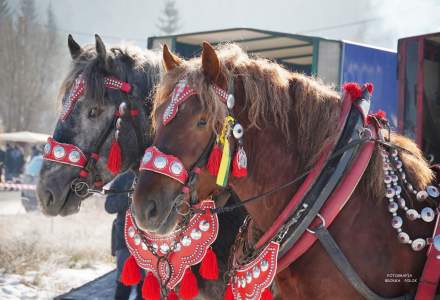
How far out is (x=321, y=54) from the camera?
5.28 m

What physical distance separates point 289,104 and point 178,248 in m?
1.00

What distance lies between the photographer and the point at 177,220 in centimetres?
225

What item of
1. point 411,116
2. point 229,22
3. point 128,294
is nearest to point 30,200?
Result: point 128,294

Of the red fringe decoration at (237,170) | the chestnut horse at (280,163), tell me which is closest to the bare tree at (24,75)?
the chestnut horse at (280,163)

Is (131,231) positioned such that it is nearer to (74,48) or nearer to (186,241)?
(186,241)

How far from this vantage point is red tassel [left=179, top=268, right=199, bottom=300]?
2.81 meters

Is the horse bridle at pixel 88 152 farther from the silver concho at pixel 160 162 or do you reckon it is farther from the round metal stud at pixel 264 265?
the round metal stud at pixel 264 265

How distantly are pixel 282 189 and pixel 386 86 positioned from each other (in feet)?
13.5

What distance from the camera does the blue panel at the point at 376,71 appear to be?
5.41 metres

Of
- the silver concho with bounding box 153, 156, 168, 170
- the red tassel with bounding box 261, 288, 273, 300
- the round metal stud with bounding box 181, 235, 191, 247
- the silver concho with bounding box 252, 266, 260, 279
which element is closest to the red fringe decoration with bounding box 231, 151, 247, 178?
the silver concho with bounding box 153, 156, 168, 170

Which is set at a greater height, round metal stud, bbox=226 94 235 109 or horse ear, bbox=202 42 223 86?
horse ear, bbox=202 42 223 86

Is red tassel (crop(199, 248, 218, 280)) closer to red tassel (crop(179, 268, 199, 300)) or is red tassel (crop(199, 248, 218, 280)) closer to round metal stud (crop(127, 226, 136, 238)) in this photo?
red tassel (crop(179, 268, 199, 300))

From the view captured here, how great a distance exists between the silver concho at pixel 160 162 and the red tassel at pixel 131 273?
1.03m

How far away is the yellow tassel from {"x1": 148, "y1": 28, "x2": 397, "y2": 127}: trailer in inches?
121
